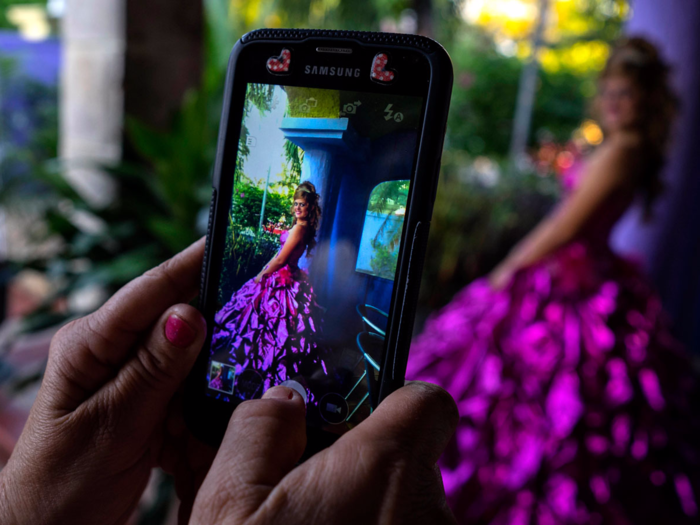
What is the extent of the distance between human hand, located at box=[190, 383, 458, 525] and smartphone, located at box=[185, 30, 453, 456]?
6cm

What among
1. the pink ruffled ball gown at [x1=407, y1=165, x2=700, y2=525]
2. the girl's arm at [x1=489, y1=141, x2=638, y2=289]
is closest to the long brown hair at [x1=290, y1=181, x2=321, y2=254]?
the pink ruffled ball gown at [x1=407, y1=165, x2=700, y2=525]

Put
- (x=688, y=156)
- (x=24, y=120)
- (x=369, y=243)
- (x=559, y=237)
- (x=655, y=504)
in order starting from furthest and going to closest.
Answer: (x=688, y=156) → (x=24, y=120) → (x=559, y=237) → (x=655, y=504) → (x=369, y=243)

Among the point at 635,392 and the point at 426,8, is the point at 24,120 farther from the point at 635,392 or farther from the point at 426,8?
the point at 426,8

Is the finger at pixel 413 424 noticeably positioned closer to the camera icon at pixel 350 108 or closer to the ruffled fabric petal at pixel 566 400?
the camera icon at pixel 350 108

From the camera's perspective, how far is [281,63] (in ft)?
1.48

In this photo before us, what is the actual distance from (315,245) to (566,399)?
3.05 feet

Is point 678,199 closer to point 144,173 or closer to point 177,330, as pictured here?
point 144,173

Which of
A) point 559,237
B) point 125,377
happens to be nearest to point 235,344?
point 125,377

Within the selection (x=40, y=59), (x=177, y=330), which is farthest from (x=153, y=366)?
(x=40, y=59)

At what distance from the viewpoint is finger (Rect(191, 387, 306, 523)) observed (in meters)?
0.32

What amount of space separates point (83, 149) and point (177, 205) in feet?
1.34

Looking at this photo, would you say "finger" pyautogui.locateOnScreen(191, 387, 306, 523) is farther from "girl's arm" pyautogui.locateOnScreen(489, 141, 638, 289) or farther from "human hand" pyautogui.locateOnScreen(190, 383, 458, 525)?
"girl's arm" pyautogui.locateOnScreen(489, 141, 638, 289)

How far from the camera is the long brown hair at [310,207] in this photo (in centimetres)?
42

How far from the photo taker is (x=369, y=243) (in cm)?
41
